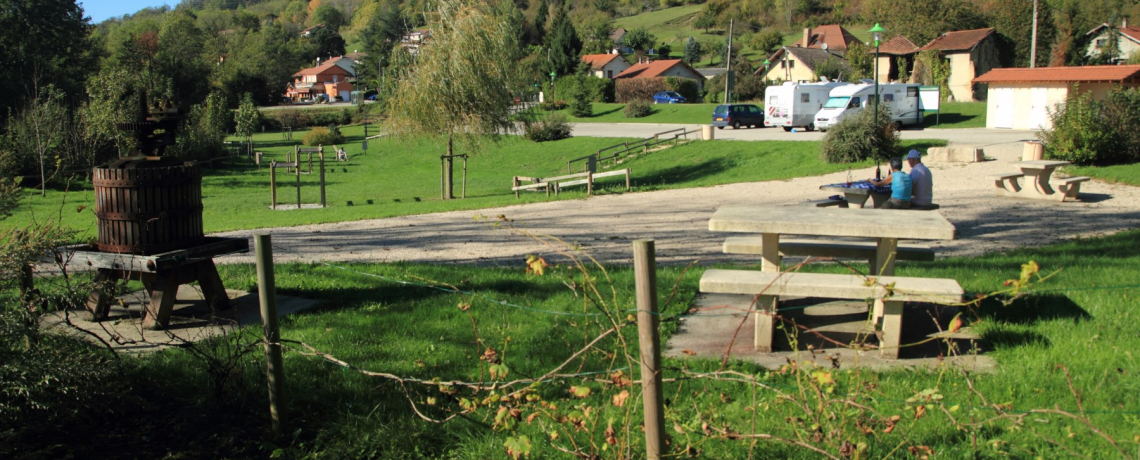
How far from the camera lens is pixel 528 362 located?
5.34 m

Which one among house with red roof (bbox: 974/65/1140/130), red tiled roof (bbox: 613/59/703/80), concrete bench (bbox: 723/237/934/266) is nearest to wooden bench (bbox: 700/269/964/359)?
concrete bench (bbox: 723/237/934/266)

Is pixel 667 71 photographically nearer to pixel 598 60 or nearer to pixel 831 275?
pixel 598 60

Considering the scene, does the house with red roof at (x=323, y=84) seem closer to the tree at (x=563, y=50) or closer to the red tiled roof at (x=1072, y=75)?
the tree at (x=563, y=50)

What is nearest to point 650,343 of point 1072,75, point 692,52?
point 1072,75

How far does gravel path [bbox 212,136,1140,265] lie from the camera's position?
11500 mm

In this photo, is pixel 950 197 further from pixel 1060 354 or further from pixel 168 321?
pixel 168 321

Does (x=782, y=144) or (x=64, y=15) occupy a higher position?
(x=64, y=15)

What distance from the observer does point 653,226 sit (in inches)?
588

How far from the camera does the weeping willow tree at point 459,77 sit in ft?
81.4

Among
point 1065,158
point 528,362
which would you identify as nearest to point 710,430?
point 528,362

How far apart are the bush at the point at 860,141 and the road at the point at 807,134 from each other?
3409mm

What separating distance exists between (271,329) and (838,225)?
3755mm

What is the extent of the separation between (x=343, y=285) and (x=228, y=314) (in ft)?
3.96

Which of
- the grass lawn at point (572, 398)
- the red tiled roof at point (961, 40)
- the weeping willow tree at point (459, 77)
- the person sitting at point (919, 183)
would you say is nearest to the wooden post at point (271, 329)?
the grass lawn at point (572, 398)
